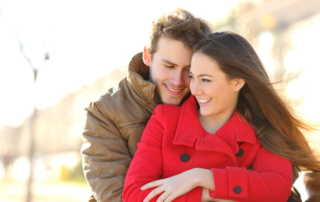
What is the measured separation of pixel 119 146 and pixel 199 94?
767 mm

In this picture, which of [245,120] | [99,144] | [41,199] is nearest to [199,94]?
[245,120]

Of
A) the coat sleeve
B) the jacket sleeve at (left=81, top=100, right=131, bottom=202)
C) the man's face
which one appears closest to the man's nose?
the man's face

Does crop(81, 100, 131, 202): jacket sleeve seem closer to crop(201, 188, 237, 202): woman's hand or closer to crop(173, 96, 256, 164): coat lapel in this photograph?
crop(173, 96, 256, 164): coat lapel

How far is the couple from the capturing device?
95.8 inches

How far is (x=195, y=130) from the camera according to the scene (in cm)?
279

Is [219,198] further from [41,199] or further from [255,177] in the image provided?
[41,199]

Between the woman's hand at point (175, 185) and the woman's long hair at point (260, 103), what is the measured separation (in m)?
0.63

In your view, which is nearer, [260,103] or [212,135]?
[212,135]

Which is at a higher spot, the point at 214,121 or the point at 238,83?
the point at 238,83

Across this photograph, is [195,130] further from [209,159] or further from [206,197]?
[206,197]

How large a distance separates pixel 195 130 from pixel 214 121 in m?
0.24

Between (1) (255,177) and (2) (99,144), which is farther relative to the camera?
(2) (99,144)

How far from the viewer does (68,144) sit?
23.0 meters

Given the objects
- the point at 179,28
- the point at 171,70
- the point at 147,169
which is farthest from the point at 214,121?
the point at 179,28
